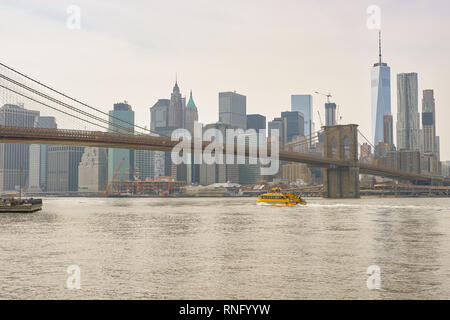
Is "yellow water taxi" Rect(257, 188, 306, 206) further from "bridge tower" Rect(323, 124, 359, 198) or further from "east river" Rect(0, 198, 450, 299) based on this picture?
"east river" Rect(0, 198, 450, 299)

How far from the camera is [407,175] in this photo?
15225 cm

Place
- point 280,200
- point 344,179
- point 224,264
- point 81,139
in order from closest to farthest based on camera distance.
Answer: point 224,264, point 81,139, point 280,200, point 344,179

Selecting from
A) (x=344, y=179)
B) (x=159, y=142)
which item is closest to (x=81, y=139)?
(x=159, y=142)

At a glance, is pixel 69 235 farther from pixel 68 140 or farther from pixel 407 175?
pixel 407 175

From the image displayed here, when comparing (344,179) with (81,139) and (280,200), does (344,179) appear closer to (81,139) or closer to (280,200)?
(280,200)

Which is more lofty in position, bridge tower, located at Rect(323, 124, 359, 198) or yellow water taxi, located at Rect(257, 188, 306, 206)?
bridge tower, located at Rect(323, 124, 359, 198)

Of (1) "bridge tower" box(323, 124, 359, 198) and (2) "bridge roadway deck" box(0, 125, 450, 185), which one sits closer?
(2) "bridge roadway deck" box(0, 125, 450, 185)

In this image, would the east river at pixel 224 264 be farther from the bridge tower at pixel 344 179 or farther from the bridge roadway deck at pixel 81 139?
the bridge tower at pixel 344 179

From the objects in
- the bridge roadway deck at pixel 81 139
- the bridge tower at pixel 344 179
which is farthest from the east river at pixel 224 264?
the bridge tower at pixel 344 179

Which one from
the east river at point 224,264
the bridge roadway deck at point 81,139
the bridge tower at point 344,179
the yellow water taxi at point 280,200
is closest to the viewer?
the east river at point 224,264

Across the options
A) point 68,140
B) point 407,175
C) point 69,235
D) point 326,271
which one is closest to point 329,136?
point 407,175

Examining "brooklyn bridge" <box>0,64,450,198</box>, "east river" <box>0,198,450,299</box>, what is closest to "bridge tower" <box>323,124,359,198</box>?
"brooklyn bridge" <box>0,64,450,198</box>

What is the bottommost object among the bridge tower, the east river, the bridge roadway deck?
the east river
